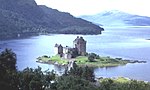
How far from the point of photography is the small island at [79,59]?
66.0 m

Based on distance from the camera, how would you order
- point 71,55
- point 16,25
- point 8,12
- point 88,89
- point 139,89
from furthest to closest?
point 8,12 → point 16,25 → point 71,55 → point 139,89 → point 88,89

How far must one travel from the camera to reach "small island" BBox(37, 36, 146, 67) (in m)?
66.0

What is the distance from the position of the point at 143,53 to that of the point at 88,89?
60.1 meters

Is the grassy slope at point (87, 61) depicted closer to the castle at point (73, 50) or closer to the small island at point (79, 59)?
the small island at point (79, 59)

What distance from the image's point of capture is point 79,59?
69.4m

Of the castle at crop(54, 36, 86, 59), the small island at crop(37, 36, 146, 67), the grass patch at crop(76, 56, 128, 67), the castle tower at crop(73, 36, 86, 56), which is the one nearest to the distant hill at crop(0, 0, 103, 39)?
the castle at crop(54, 36, 86, 59)

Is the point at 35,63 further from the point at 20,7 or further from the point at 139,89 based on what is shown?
the point at 20,7

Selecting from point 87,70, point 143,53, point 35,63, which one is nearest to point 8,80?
point 87,70

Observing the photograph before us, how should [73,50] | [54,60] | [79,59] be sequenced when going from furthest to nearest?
1. [73,50]
2. [54,60]
3. [79,59]

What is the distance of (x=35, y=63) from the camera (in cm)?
6825

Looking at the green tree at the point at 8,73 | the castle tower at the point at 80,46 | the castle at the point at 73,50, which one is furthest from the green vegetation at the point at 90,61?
the green tree at the point at 8,73

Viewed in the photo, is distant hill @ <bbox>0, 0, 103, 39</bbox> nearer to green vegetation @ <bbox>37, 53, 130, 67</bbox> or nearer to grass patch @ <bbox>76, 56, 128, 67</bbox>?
green vegetation @ <bbox>37, 53, 130, 67</bbox>

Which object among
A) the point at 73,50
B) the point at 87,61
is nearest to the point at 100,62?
the point at 87,61

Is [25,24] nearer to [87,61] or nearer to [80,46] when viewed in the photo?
[80,46]
